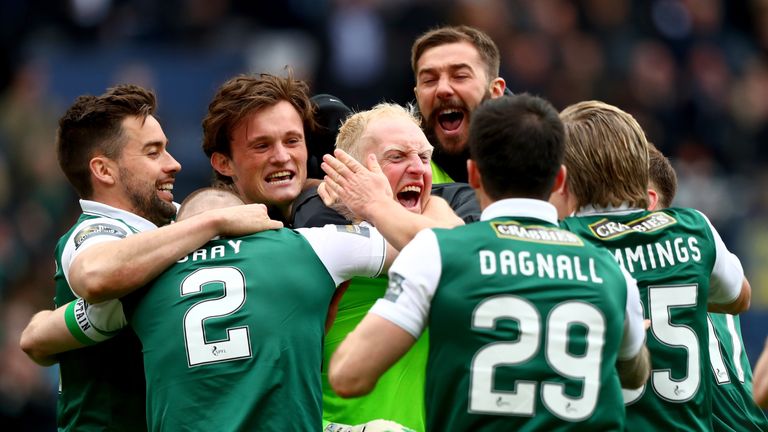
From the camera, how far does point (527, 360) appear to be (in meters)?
4.93

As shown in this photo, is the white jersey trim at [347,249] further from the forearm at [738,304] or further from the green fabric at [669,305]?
the forearm at [738,304]

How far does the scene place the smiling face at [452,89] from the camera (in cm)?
788

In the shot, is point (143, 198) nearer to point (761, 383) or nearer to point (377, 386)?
point (377, 386)

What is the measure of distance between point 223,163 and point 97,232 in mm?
1075

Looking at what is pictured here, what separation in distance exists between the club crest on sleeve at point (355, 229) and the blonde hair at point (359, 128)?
624 mm

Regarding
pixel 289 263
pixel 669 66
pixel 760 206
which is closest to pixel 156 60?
pixel 669 66

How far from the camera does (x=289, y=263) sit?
5898 mm

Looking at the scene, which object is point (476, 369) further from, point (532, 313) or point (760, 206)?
point (760, 206)

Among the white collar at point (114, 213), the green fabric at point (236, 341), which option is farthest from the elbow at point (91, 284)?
the white collar at point (114, 213)

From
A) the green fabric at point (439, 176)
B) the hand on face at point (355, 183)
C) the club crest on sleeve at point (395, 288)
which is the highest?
the green fabric at point (439, 176)

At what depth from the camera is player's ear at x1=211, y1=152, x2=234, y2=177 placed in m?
7.07

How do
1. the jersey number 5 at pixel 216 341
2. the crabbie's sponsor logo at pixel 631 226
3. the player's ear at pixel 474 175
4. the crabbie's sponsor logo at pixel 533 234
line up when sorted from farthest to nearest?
1. the crabbie's sponsor logo at pixel 631 226
2. the jersey number 5 at pixel 216 341
3. the player's ear at pixel 474 175
4. the crabbie's sponsor logo at pixel 533 234

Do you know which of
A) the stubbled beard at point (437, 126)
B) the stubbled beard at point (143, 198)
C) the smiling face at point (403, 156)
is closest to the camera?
the smiling face at point (403, 156)

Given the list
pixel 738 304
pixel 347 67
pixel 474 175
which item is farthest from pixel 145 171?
pixel 347 67
